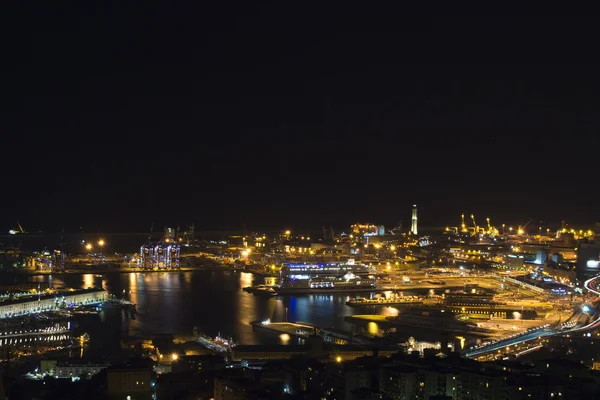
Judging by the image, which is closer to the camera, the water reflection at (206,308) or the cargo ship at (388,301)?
the water reflection at (206,308)

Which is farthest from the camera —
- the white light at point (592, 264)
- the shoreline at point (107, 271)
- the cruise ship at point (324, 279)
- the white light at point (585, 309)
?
the shoreline at point (107, 271)

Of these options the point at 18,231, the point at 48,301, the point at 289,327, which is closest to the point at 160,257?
the point at 48,301

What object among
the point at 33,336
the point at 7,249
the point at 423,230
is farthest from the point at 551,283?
the point at 423,230

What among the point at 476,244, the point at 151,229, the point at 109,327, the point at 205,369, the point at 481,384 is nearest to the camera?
the point at 481,384

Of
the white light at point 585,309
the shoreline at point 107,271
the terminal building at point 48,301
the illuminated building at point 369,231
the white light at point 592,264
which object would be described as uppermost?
the illuminated building at point 369,231

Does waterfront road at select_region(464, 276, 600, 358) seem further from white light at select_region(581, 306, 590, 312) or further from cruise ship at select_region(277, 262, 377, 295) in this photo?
cruise ship at select_region(277, 262, 377, 295)

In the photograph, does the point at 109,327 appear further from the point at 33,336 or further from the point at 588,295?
the point at 588,295

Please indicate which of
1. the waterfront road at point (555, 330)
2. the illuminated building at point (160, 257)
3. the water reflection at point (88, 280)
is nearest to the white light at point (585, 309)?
the waterfront road at point (555, 330)

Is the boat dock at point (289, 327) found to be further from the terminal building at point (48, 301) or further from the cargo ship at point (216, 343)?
the terminal building at point (48, 301)
